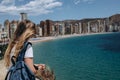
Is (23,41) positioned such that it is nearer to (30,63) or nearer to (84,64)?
(30,63)

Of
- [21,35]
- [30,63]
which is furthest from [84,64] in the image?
[30,63]

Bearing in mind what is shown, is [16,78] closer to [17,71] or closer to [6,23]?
[17,71]

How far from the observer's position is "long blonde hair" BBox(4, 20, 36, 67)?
15.4ft

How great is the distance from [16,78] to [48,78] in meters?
0.47

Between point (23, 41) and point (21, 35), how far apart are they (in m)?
0.12

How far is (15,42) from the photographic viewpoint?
479 centimetres

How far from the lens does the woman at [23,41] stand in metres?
4.62

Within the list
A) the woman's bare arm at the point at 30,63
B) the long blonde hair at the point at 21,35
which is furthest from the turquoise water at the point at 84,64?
the woman's bare arm at the point at 30,63

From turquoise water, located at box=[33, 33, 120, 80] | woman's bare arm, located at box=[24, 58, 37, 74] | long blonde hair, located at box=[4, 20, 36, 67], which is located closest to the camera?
woman's bare arm, located at box=[24, 58, 37, 74]

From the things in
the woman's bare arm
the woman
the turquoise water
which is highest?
the woman

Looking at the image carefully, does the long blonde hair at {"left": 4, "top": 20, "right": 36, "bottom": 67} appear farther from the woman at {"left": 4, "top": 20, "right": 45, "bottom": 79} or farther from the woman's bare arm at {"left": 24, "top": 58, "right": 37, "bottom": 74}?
the woman's bare arm at {"left": 24, "top": 58, "right": 37, "bottom": 74}

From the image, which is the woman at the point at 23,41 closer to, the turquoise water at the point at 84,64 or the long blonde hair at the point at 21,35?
the long blonde hair at the point at 21,35

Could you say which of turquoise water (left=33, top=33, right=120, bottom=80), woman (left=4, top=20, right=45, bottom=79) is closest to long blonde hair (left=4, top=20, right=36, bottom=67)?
woman (left=4, top=20, right=45, bottom=79)

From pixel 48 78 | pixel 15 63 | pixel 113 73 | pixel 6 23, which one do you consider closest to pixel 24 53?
pixel 15 63
